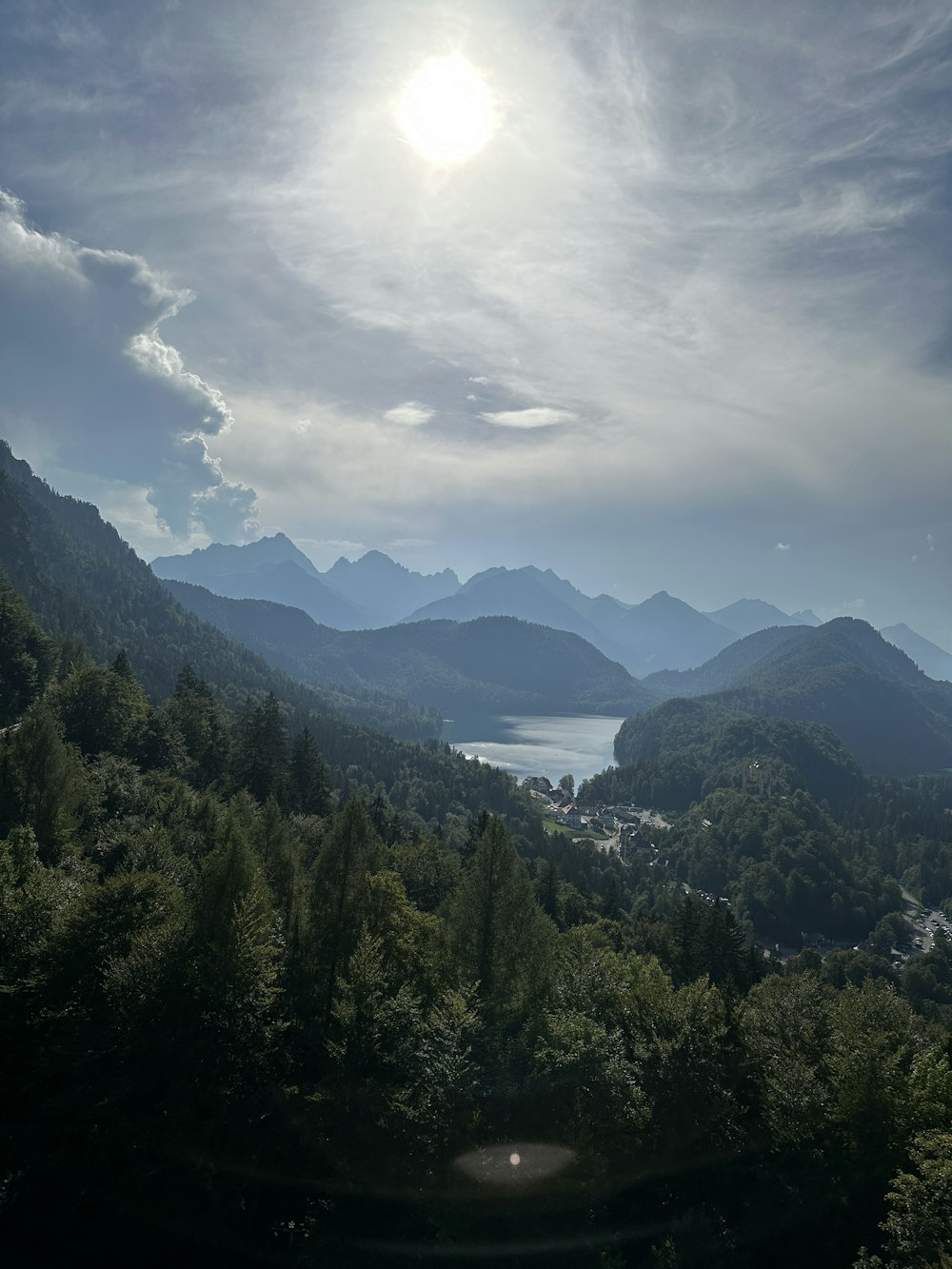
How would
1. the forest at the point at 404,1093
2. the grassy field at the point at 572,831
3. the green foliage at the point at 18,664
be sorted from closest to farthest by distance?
the forest at the point at 404,1093
the green foliage at the point at 18,664
the grassy field at the point at 572,831

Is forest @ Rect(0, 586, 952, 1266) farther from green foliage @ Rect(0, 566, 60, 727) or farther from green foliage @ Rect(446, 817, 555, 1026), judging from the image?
green foliage @ Rect(0, 566, 60, 727)

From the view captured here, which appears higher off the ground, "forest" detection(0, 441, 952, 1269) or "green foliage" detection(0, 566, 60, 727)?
"green foliage" detection(0, 566, 60, 727)

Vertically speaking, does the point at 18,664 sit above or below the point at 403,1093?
above

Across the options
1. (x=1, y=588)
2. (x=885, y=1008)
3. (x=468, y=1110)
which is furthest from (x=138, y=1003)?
(x=1, y=588)

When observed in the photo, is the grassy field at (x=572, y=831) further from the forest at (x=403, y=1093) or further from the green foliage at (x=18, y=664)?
the forest at (x=403, y=1093)

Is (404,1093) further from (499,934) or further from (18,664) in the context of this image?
(18,664)

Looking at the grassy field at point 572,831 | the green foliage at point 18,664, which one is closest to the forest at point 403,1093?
the green foliage at point 18,664

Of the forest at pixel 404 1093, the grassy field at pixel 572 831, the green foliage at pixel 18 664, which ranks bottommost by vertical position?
the grassy field at pixel 572 831

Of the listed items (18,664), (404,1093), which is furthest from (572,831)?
(404,1093)

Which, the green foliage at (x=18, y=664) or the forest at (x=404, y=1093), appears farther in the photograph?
the green foliage at (x=18, y=664)

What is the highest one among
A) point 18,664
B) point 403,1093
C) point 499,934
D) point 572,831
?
point 18,664

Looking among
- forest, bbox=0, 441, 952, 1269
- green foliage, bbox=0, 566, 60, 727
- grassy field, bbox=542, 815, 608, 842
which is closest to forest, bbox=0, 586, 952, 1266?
forest, bbox=0, 441, 952, 1269

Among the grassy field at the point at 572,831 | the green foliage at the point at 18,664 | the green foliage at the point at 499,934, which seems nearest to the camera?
the green foliage at the point at 499,934

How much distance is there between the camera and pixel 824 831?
616ft
